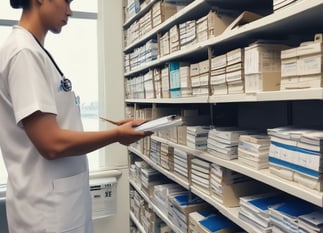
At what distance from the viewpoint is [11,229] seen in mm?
1116

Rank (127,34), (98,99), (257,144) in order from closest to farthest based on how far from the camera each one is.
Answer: (257,144), (127,34), (98,99)

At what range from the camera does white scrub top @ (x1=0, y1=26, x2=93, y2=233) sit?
943 millimetres

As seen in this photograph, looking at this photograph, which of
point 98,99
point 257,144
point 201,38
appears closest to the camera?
point 257,144

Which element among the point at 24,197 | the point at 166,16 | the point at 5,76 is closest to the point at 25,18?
the point at 5,76

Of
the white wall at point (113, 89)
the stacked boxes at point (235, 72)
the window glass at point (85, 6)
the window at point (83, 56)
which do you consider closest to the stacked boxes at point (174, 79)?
the stacked boxes at point (235, 72)

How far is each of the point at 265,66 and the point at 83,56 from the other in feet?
8.28

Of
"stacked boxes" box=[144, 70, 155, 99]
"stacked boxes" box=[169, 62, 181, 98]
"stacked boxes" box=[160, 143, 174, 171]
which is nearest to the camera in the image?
"stacked boxes" box=[169, 62, 181, 98]

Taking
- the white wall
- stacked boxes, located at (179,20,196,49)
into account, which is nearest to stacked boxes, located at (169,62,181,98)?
stacked boxes, located at (179,20,196,49)

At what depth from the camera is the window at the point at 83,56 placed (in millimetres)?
3164

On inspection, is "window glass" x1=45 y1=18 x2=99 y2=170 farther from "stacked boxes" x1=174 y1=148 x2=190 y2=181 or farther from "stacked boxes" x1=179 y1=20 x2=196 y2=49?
"stacked boxes" x1=179 y1=20 x2=196 y2=49

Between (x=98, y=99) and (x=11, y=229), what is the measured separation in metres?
2.24

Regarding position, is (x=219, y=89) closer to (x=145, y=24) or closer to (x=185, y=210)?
(x=185, y=210)

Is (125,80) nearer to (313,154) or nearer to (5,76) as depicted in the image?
(5,76)

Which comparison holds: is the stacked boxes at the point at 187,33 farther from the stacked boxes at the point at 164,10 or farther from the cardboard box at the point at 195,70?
the stacked boxes at the point at 164,10
